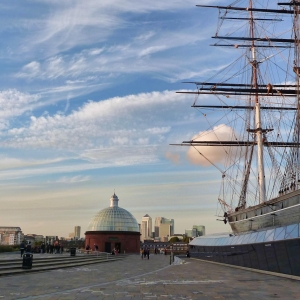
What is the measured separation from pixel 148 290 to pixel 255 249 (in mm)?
12547

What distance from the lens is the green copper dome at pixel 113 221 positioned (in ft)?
212

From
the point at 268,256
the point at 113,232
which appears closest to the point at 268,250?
the point at 268,256

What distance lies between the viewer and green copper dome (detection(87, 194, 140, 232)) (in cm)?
6456

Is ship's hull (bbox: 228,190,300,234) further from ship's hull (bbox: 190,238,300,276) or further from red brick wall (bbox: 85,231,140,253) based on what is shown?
red brick wall (bbox: 85,231,140,253)

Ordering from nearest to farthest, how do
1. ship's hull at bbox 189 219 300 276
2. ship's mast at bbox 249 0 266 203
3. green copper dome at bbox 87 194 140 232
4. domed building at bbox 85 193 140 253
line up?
ship's hull at bbox 189 219 300 276 < ship's mast at bbox 249 0 266 203 < domed building at bbox 85 193 140 253 < green copper dome at bbox 87 194 140 232

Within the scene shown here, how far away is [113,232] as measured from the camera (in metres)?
63.4

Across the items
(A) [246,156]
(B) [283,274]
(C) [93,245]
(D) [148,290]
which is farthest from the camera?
(C) [93,245]

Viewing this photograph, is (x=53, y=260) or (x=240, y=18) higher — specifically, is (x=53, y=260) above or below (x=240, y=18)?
below

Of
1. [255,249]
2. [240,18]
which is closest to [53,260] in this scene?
[255,249]

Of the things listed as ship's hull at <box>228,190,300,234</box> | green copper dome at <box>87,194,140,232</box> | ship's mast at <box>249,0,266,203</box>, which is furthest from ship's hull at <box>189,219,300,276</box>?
green copper dome at <box>87,194,140,232</box>

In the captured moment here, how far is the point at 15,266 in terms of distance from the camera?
66.1ft

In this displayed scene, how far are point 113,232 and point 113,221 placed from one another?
7.18 feet

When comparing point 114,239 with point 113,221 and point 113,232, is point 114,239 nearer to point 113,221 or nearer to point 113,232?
point 113,232

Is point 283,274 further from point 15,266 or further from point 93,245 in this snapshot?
point 93,245
